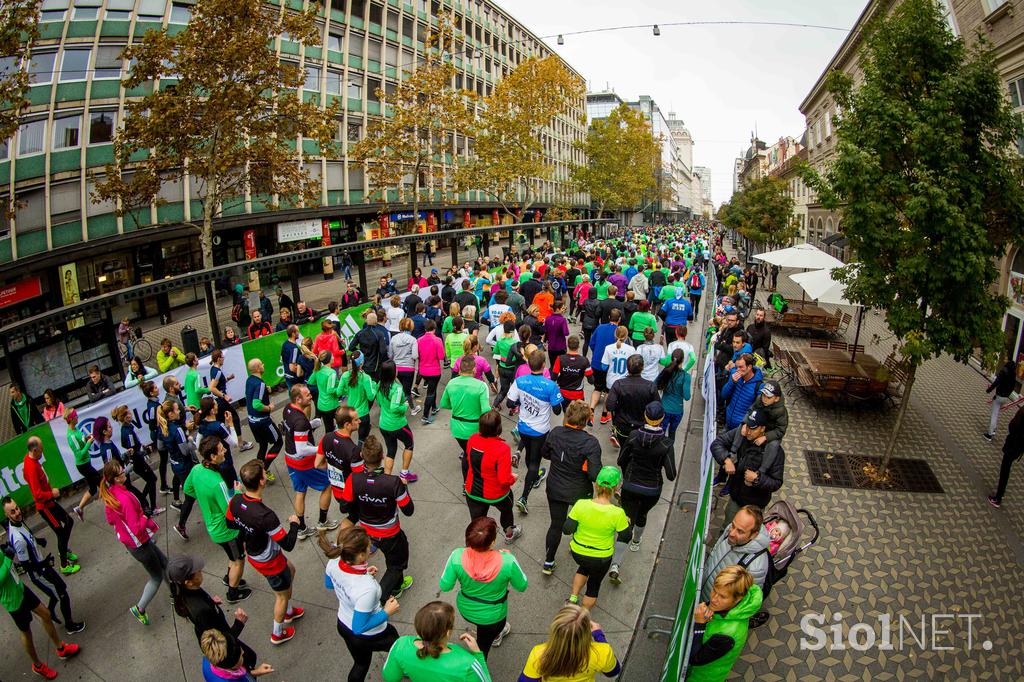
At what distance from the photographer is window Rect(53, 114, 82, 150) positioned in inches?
731

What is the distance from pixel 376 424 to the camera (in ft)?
31.0

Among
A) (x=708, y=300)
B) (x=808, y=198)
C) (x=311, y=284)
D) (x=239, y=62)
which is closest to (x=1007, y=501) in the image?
(x=708, y=300)

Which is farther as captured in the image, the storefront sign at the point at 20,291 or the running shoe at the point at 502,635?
the storefront sign at the point at 20,291

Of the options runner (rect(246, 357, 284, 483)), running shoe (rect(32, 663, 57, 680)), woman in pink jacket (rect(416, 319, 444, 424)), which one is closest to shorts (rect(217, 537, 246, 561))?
A: running shoe (rect(32, 663, 57, 680))

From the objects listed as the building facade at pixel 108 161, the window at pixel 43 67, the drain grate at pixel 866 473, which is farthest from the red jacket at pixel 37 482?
the window at pixel 43 67

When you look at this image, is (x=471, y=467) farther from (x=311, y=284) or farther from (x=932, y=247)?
(x=311, y=284)

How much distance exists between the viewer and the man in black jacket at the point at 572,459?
489 cm

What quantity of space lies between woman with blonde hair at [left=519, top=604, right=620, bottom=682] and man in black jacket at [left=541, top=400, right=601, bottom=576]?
6.68 ft

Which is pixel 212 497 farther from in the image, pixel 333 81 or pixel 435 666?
pixel 333 81

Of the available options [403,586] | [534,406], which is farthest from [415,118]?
[403,586]

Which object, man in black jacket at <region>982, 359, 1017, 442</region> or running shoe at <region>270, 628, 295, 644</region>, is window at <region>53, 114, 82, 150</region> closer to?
running shoe at <region>270, 628, 295, 644</region>

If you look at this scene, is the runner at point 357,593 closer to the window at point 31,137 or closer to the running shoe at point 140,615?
the running shoe at point 140,615

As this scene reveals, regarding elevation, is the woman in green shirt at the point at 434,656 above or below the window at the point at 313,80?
below

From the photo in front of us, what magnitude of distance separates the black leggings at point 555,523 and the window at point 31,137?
Answer: 2228 cm
